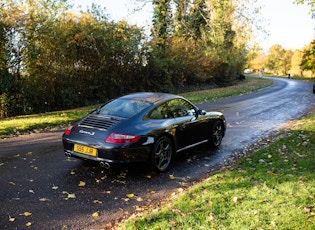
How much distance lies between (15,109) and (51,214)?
11800 mm

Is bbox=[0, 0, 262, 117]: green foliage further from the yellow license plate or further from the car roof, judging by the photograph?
the yellow license plate

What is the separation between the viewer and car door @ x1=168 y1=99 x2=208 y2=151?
645 centimetres

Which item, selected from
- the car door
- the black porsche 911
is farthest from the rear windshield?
the car door

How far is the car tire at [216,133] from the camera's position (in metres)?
7.73

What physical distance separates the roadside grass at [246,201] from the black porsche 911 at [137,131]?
1025 millimetres

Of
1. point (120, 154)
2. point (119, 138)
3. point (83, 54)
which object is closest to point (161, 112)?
point (119, 138)

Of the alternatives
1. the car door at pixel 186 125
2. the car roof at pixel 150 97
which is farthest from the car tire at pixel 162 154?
the car roof at pixel 150 97

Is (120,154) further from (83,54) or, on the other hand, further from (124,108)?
(83,54)

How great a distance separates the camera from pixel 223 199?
179 inches

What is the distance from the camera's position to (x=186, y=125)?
6.58 m

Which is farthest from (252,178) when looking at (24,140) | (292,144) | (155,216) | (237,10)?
(237,10)

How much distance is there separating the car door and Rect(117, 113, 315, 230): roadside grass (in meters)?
1.04

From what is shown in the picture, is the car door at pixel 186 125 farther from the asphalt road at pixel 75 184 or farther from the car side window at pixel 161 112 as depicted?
the asphalt road at pixel 75 184

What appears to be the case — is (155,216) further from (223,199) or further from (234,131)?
(234,131)
